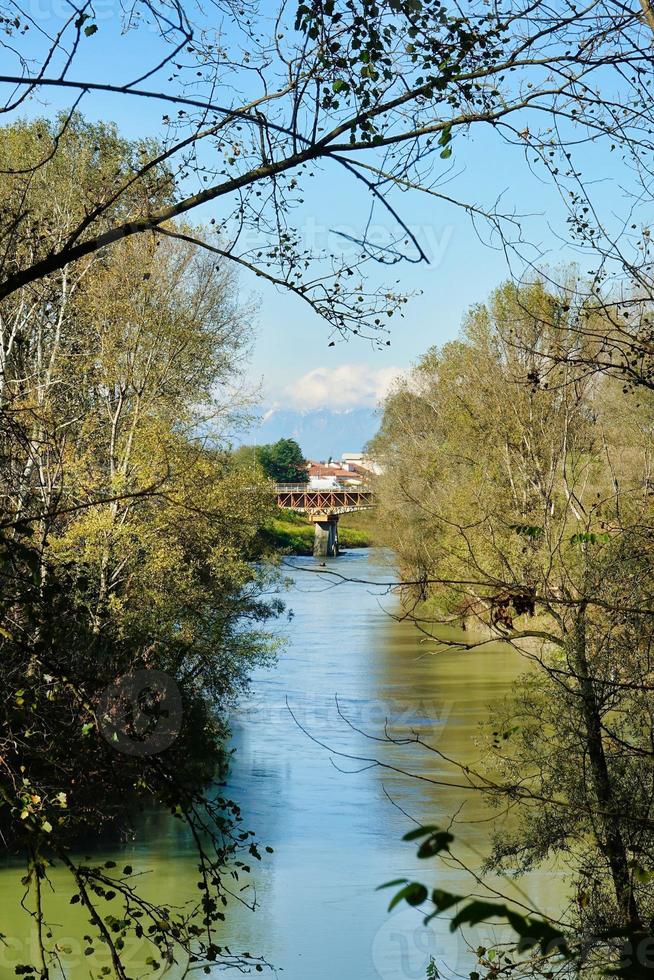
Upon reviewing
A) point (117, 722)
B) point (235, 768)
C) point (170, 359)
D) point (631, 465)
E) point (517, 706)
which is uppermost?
point (170, 359)

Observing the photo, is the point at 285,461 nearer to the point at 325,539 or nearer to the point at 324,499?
the point at 325,539

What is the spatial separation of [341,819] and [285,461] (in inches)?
2593

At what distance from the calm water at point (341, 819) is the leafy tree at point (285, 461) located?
4657 centimetres

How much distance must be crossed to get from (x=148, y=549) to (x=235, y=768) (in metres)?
2.96

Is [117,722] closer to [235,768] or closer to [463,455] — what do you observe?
[235,768]

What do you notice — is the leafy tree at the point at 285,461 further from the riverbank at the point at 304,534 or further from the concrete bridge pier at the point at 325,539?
the concrete bridge pier at the point at 325,539

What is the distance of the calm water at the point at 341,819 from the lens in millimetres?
8883

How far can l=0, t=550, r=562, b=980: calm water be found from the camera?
350 inches

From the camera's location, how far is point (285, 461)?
77.7 metres

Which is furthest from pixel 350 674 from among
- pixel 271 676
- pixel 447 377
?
pixel 447 377

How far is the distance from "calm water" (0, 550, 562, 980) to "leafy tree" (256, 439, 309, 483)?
153 feet

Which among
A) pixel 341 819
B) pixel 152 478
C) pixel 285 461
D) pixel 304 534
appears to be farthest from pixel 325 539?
pixel 341 819

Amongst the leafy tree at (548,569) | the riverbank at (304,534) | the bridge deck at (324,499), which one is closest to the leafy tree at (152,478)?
the leafy tree at (548,569)

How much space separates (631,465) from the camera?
14.2 m
